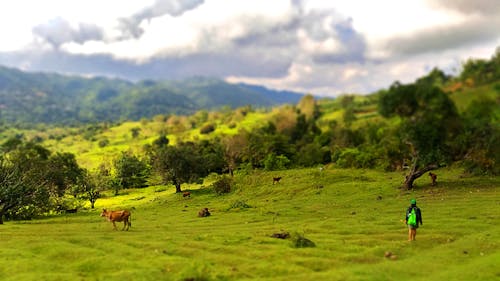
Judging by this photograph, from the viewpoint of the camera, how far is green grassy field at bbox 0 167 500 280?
Result: 24.0m

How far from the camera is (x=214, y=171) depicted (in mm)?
112688

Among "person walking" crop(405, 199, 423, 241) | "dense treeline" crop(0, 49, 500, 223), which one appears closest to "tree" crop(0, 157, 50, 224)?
"dense treeline" crop(0, 49, 500, 223)

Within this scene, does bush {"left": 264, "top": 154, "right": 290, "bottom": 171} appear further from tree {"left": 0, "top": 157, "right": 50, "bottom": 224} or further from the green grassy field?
tree {"left": 0, "top": 157, "right": 50, "bottom": 224}

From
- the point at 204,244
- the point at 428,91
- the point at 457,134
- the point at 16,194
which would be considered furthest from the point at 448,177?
the point at 16,194

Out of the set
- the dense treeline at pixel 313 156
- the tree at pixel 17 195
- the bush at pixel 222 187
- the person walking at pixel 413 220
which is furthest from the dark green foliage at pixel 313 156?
the person walking at pixel 413 220

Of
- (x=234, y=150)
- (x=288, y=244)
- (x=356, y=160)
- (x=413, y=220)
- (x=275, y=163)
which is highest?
(x=234, y=150)

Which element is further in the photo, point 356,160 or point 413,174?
point 356,160

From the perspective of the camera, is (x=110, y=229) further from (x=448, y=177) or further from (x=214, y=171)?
(x=214, y=171)

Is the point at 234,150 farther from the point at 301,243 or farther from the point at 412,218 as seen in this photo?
the point at 412,218

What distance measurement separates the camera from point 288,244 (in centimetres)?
2941

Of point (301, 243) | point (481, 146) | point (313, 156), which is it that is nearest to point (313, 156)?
point (313, 156)

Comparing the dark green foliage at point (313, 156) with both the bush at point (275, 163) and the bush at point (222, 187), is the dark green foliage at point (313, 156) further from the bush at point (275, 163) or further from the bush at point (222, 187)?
the bush at point (222, 187)

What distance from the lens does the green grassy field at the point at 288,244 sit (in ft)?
78.7

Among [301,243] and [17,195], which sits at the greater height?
[17,195]
